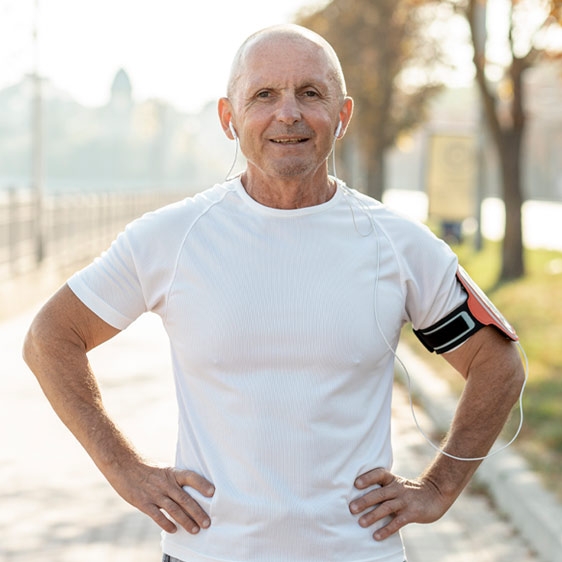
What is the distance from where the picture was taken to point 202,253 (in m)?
2.73

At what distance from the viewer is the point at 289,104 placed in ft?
8.90

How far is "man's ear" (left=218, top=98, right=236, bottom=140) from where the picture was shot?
2898 mm

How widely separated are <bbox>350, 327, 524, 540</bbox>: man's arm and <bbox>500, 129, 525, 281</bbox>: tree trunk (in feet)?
56.1

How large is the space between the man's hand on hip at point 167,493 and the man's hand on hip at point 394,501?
0.34 metres

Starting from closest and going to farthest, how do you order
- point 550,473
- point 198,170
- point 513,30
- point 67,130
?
point 550,473, point 513,30, point 67,130, point 198,170

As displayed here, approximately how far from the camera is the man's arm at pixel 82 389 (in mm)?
2803

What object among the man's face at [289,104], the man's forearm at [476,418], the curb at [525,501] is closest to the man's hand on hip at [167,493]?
the man's forearm at [476,418]

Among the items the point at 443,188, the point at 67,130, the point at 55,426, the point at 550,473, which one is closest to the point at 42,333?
the point at 550,473

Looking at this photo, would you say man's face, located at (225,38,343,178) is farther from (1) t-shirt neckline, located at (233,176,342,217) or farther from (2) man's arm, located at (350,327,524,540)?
(2) man's arm, located at (350,327,524,540)

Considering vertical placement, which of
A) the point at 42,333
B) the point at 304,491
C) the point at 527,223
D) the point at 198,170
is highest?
the point at 42,333

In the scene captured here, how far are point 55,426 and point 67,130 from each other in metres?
93.3

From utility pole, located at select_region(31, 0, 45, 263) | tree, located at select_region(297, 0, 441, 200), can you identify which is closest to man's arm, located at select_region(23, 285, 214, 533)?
utility pole, located at select_region(31, 0, 45, 263)

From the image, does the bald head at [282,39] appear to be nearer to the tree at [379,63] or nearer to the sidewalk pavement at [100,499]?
the sidewalk pavement at [100,499]

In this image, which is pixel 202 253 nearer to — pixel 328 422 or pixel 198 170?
pixel 328 422
